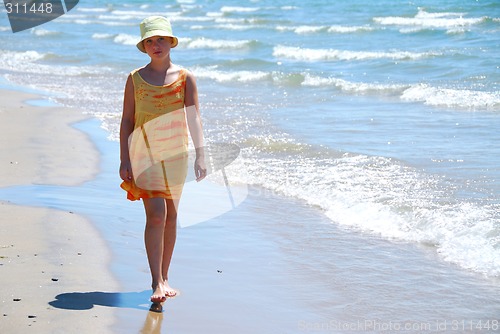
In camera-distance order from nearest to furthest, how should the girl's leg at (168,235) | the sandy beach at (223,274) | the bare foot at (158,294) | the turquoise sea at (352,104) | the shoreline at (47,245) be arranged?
the shoreline at (47,245)
the sandy beach at (223,274)
the bare foot at (158,294)
the girl's leg at (168,235)
the turquoise sea at (352,104)

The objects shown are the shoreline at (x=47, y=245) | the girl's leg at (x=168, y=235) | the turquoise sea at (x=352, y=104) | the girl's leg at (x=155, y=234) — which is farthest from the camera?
the turquoise sea at (x=352, y=104)

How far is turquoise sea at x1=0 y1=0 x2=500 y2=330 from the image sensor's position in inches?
257

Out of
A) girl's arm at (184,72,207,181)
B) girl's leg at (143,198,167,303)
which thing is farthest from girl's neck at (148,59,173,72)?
girl's leg at (143,198,167,303)

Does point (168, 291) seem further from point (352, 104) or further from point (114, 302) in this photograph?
point (352, 104)

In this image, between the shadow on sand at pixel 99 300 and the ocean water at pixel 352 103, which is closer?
the shadow on sand at pixel 99 300

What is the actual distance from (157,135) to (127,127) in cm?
17

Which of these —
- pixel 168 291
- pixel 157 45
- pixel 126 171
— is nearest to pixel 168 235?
pixel 168 291

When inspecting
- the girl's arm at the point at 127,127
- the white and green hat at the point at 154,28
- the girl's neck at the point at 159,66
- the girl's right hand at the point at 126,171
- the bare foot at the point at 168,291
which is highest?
the white and green hat at the point at 154,28

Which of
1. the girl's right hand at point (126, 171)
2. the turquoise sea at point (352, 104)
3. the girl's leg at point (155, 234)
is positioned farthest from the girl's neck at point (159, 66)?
the turquoise sea at point (352, 104)

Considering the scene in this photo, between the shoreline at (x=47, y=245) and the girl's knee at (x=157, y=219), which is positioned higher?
the girl's knee at (x=157, y=219)

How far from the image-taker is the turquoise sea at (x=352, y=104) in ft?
21.5

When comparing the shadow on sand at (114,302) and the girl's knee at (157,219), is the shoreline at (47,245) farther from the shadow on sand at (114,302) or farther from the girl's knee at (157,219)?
the girl's knee at (157,219)

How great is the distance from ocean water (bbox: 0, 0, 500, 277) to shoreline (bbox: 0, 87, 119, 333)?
53.6 inches

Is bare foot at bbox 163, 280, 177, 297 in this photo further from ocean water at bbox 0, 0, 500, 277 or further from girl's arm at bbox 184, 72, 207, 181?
ocean water at bbox 0, 0, 500, 277
